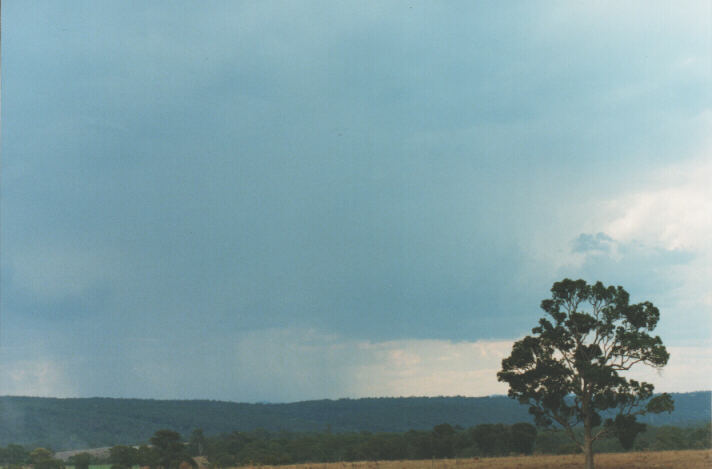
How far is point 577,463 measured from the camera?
53.4m

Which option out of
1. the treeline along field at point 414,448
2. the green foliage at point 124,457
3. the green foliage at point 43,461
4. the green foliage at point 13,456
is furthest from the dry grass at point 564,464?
the green foliage at point 13,456

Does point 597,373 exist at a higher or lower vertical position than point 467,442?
higher

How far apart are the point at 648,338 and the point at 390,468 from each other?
22.0 meters

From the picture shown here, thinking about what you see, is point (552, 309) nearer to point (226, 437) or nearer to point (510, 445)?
point (510, 445)

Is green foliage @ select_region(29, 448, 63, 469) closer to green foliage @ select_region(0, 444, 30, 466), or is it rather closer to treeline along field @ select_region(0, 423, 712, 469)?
treeline along field @ select_region(0, 423, 712, 469)

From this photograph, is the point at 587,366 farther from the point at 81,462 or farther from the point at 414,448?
the point at 81,462

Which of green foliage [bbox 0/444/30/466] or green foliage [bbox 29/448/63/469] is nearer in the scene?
green foliage [bbox 29/448/63/469]

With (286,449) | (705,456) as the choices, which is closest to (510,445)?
(286,449)

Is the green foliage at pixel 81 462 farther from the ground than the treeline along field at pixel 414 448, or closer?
closer

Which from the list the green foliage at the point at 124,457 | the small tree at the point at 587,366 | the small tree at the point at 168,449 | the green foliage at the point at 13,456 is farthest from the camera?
the green foliage at the point at 13,456

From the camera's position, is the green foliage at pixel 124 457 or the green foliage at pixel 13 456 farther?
the green foliage at pixel 13 456

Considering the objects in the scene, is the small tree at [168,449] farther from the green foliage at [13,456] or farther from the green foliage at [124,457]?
the green foliage at [13,456]

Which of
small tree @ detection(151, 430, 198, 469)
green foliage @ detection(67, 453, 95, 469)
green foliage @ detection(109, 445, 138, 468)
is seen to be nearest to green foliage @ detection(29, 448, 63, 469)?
green foliage @ detection(67, 453, 95, 469)

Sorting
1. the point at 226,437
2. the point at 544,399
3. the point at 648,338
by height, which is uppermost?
the point at 648,338
